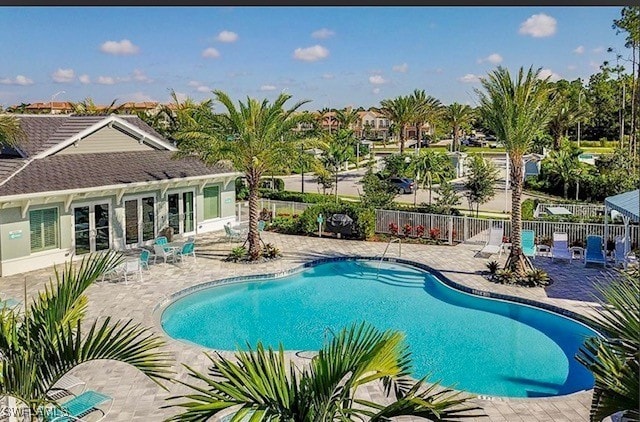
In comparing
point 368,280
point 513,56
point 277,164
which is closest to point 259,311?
point 368,280

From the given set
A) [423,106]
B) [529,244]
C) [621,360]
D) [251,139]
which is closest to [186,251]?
[251,139]

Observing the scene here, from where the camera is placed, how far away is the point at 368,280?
18359 millimetres

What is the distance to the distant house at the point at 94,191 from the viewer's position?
1734 cm

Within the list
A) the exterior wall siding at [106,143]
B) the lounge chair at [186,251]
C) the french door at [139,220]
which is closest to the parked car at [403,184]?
the exterior wall siding at [106,143]

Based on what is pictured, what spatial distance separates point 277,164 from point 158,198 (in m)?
4.90

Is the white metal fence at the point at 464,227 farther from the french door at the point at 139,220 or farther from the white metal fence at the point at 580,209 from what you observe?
the french door at the point at 139,220

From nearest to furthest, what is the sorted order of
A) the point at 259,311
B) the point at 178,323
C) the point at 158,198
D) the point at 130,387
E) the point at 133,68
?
the point at 130,387 → the point at 178,323 → the point at 259,311 → the point at 133,68 → the point at 158,198

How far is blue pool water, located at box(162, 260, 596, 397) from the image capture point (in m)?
11.7

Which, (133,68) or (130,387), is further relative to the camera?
(133,68)

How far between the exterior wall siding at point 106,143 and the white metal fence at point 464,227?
387 inches

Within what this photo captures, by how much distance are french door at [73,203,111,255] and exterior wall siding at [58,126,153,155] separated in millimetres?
2619

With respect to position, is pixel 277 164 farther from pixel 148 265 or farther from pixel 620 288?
pixel 620 288

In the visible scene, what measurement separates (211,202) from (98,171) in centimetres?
504

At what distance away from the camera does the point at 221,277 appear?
17344mm
